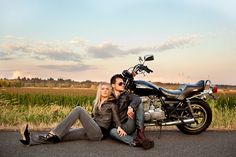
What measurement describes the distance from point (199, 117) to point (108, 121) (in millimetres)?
1889

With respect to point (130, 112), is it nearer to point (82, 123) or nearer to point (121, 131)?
point (121, 131)

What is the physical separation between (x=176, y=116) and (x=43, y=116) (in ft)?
12.6

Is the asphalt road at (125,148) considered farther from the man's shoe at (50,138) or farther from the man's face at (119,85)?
the man's face at (119,85)

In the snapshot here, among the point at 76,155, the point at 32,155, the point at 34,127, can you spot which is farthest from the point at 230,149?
the point at 34,127

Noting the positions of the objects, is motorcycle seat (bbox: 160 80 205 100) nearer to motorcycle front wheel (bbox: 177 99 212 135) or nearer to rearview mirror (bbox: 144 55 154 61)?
motorcycle front wheel (bbox: 177 99 212 135)

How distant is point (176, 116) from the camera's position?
8.48 metres

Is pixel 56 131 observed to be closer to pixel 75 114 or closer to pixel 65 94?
pixel 75 114

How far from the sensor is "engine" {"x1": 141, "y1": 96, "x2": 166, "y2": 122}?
8.17 m

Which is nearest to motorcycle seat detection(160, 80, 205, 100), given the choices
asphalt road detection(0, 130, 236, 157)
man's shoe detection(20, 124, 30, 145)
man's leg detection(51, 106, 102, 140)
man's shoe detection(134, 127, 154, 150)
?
asphalt road detection(0, 130, 236, 157)

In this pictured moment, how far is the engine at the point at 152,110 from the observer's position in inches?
322

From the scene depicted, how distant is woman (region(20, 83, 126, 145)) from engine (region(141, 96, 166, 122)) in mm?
749

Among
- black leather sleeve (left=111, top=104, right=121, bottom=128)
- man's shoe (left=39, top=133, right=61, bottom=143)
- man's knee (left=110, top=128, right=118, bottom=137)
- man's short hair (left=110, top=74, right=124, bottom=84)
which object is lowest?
man's shoe (left=39, top=133, right=61, bottom=143)

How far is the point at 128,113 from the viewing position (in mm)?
7562

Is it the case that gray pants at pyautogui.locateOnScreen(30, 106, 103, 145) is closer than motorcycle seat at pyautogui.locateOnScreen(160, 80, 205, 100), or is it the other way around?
gray pants at pyautogui.locateOnScreen(30, 106, 103, 145)
